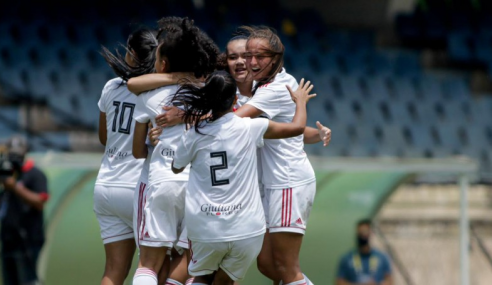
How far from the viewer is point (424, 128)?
15.5 m

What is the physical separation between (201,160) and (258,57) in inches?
34.4

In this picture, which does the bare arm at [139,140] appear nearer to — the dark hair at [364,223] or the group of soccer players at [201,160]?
the group of soccer players at [201,160]

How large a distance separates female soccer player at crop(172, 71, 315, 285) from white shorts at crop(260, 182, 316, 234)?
0.42 m

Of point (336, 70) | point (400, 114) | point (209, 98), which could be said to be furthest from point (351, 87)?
point (209, 98)

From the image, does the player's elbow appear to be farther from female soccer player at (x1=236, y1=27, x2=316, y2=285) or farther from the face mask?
the face mask

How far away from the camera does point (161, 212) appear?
4.97m

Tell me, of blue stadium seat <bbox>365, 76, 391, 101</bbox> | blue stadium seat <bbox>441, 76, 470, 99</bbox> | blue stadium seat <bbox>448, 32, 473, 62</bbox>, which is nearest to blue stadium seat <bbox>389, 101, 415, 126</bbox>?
blue stadium seat <bbox>365, 76, 391, 101</bbox>

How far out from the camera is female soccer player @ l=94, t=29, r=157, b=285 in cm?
528

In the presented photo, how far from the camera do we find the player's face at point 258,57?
522 centimetres

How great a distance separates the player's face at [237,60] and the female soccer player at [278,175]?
0.12ft

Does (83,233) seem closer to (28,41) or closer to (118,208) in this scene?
(118,208)

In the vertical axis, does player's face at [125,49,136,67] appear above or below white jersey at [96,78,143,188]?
above

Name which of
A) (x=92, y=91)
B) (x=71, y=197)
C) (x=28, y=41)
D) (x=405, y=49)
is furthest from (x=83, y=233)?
(x=405, y=49)

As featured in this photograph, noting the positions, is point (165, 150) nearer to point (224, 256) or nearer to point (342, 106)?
point (224, 256)
